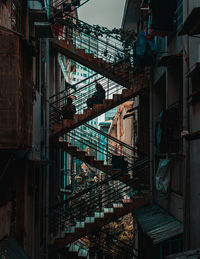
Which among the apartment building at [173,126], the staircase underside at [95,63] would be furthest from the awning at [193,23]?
the staircase underside at [95,63]

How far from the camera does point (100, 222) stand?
507 inches

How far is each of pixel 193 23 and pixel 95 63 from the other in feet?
29.8

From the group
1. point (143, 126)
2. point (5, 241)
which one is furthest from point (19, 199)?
point (143, 126)

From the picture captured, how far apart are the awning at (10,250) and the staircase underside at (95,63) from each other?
8.66 metres

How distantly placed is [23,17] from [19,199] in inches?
197

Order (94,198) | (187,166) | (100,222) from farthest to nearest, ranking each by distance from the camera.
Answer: (94,198)
(100,222)
(187,166)

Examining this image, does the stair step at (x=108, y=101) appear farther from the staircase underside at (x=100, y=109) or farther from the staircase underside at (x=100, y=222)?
the staircase underside at (x=100, y=222)

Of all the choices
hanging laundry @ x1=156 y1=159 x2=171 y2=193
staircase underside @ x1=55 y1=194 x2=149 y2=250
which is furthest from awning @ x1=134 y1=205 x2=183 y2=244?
hanging laundry @ x1=156 y1=159 x2=171 y2=193

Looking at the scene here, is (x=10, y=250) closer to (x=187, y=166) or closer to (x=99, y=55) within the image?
(x=187, y=166)

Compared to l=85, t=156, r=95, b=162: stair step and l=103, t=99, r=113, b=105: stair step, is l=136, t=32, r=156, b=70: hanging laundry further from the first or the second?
l=85, t=156, r=95, b=162: stair step

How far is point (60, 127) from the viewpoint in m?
13.7

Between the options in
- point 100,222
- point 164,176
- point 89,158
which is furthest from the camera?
point 89,158

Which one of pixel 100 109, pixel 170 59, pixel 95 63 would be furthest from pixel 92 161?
pixel 170 59

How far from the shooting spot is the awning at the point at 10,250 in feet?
22.4
